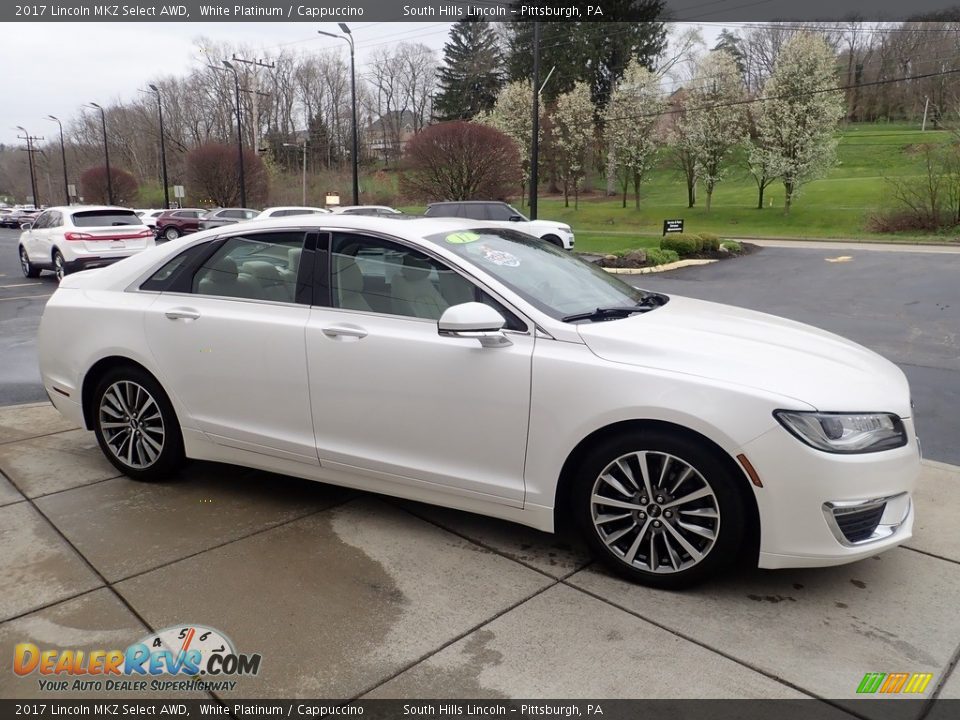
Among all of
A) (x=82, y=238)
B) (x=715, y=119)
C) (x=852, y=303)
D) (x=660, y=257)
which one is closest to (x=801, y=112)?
(x=715, y=119)

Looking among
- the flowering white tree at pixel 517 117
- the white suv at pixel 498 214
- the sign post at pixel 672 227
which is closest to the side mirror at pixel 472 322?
the white suv at pixel 498 214

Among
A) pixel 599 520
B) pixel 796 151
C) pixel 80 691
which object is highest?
pixel 796 151

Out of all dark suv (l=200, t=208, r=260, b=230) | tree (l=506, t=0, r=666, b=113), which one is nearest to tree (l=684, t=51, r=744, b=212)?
tree (l=506, t=0, r=666, b=113)

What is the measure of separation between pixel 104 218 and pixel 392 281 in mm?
14938

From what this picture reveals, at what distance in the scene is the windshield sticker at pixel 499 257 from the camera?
363 cm

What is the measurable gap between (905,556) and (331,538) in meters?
2.81

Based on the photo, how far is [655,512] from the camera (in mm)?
3023

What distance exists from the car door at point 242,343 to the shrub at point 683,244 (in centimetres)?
1768

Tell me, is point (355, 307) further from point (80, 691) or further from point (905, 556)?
point (905, 556)

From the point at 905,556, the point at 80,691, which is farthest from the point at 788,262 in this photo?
the point at 80,691

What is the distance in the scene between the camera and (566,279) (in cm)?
386

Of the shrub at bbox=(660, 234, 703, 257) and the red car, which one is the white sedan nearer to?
the shrub at bbox=(660, 234, 703, 257)

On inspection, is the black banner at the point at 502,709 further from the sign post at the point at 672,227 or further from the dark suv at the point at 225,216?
the dark suv at the point at 225,216

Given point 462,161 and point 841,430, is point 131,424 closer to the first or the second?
point 841,430
